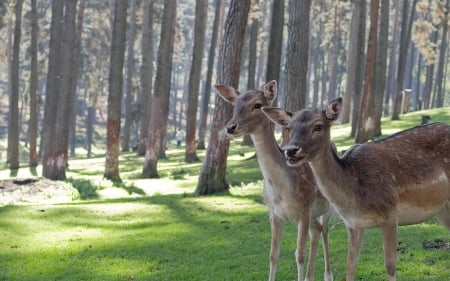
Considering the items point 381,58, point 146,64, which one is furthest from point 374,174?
point 146,64

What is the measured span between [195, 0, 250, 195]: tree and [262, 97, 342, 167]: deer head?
10.9 metres

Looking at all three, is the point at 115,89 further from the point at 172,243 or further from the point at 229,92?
the point at 229,92

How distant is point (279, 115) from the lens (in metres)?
7.35

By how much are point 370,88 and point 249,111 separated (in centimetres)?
1992

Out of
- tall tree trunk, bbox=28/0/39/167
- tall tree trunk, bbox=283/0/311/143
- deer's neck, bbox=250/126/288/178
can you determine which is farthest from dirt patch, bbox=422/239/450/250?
tall tree trunk, bbox=28/0/39/167

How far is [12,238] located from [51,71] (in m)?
18.6

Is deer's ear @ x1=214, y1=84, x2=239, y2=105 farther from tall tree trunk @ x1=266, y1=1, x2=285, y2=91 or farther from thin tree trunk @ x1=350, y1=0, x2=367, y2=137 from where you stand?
thin tree trunk @ x1=350, y1=0, x2=367, y2=137

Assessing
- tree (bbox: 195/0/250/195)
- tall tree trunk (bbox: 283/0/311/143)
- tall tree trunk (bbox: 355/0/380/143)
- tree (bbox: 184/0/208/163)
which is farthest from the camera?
tree (bbox: 184/0/208/163)

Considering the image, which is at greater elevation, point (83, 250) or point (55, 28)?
point (55, 28)

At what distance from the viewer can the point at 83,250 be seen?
512 inches

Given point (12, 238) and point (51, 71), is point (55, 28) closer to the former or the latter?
point (51, 71)

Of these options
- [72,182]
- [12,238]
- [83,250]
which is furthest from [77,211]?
[72,182]

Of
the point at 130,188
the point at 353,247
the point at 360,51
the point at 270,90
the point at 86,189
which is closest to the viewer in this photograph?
the point at 353,247

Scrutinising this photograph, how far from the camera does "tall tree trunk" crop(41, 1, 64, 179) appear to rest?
27820 millimetres
